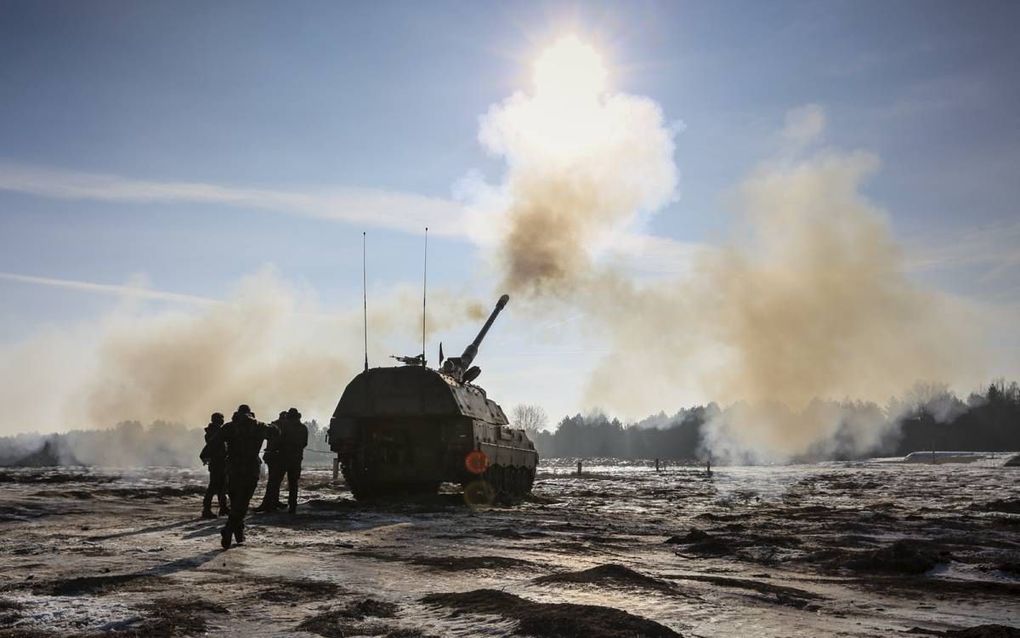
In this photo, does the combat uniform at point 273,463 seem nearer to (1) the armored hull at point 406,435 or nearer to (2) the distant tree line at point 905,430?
(1) the armored hull at point 406,435

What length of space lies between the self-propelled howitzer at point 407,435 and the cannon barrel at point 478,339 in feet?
11.0

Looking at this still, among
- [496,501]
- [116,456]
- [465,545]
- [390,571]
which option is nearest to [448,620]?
[390,571]

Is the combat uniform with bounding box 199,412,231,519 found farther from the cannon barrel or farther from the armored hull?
the cannon barrel

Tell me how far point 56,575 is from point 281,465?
833 cm

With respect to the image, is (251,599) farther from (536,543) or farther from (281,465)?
(281,465)

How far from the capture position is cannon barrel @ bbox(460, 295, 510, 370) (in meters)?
23.5

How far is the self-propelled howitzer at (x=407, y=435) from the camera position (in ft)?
62.1

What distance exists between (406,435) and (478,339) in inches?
227

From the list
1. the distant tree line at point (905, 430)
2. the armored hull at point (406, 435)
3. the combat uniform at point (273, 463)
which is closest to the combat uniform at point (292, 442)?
the combat uniform at point (273, 463)

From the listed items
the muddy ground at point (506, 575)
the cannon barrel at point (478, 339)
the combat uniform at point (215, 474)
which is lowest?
the muddy ground at point (506, 575)

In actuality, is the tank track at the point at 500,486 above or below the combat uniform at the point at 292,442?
below

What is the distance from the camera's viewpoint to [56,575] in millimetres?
7648

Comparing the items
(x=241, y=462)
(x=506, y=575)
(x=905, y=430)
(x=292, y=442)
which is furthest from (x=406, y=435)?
(x=905, y=430)

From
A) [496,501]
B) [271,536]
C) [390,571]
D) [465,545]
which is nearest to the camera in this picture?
[390,571]
